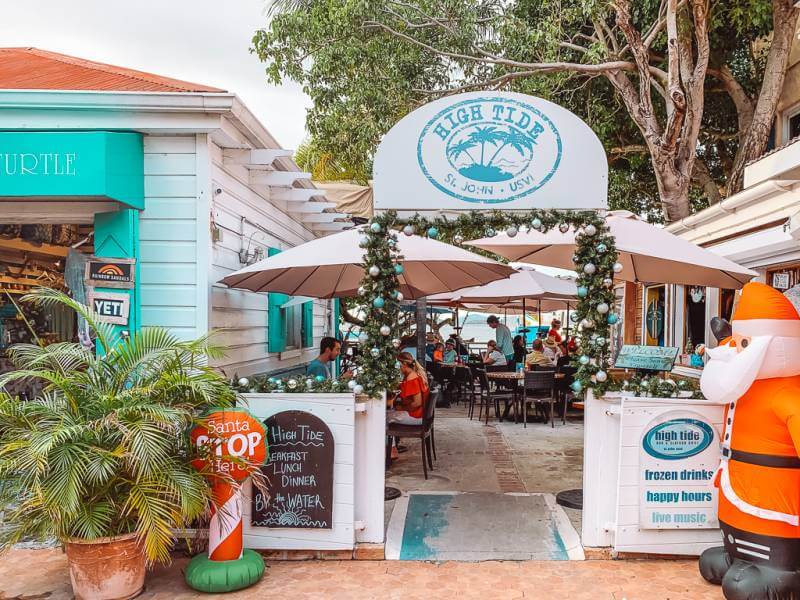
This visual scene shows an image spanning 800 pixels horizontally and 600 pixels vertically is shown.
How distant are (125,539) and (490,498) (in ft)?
9.91

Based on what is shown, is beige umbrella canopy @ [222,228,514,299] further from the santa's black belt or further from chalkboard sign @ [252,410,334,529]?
the santa's black belt

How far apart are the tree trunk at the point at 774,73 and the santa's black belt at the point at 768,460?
7.67m

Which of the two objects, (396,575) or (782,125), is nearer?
(396,575)

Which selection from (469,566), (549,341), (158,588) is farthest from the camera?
(549,341)

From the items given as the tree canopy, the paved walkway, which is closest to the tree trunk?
the tree canopy

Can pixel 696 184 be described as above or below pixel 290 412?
above

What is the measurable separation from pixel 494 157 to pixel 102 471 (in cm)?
312

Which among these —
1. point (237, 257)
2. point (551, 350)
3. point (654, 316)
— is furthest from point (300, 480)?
point (654, 316)

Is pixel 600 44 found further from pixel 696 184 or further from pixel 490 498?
pixel 490 498

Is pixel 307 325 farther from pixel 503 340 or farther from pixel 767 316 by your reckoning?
pixel 767 316

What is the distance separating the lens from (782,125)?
10.5 m

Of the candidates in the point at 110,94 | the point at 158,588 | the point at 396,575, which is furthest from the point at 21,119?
the point at 396,575

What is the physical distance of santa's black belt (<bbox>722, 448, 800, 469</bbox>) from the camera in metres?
3.51

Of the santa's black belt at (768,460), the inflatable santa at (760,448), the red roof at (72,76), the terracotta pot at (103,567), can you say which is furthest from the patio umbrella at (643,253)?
the terracotta pot at (103,567)
